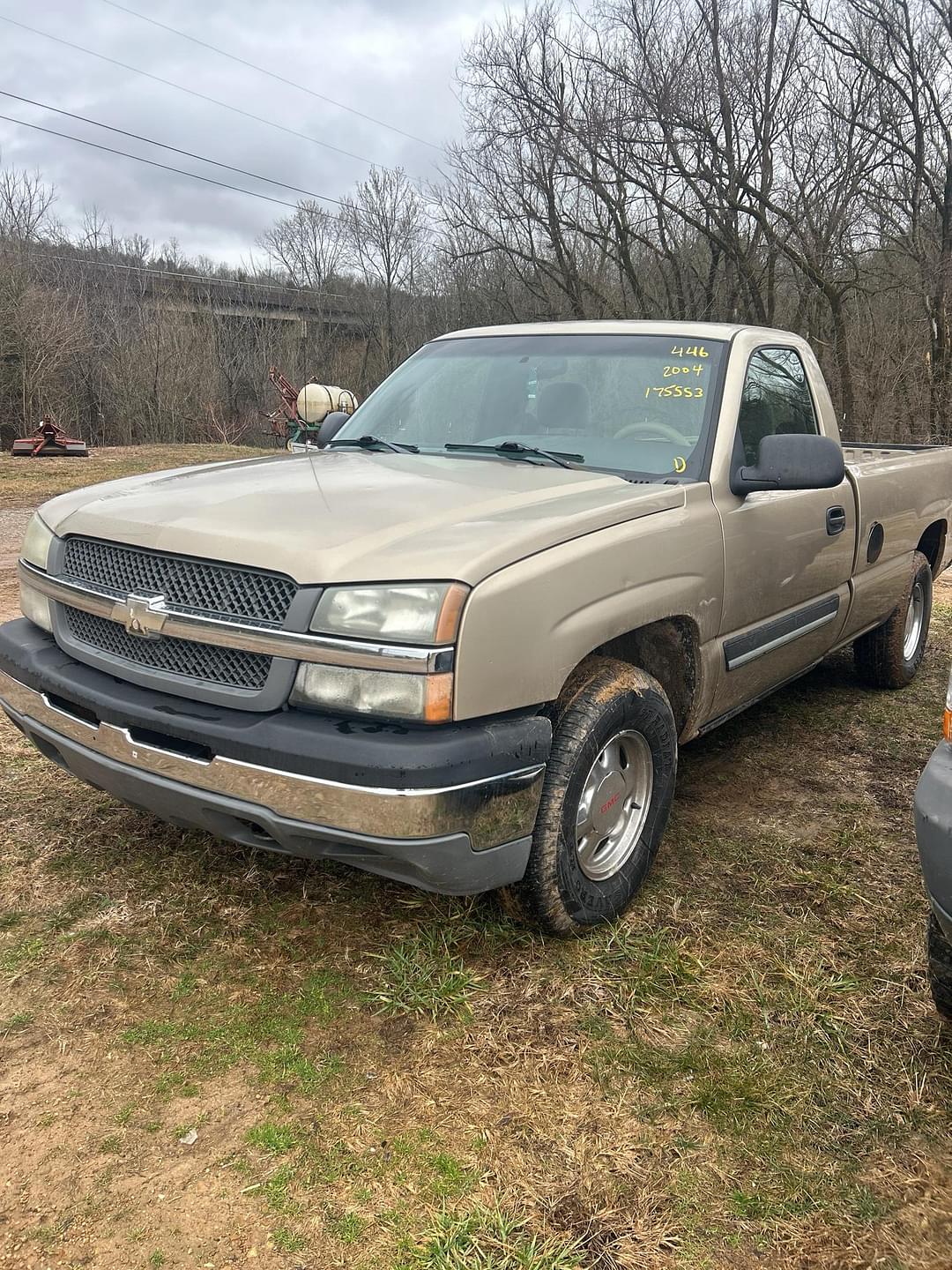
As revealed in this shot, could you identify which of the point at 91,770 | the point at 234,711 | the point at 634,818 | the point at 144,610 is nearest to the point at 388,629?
the point at 234,711

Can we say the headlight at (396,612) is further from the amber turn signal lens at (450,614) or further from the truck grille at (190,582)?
the truck grille at (190,582)

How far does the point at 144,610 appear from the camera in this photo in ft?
8.21

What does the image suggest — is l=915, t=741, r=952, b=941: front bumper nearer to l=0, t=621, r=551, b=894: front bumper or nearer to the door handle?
l=0, t=621, r=551, b=894: front bumper

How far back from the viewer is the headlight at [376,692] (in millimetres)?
2193

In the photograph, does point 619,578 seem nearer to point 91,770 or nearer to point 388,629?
point 388,629

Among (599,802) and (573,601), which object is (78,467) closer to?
(599,802)

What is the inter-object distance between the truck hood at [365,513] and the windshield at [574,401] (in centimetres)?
28

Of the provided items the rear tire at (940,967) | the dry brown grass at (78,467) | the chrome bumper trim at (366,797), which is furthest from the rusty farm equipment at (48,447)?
the rear tire at (940,967)

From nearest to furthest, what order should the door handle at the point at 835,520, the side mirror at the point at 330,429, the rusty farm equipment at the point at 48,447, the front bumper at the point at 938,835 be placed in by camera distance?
1. the front bumper at the point at 938,835
2. the door handle at the point at 835,520
3. the side mirror at the point at 330,429
4. the rusty farm equipment at the point at 48,447

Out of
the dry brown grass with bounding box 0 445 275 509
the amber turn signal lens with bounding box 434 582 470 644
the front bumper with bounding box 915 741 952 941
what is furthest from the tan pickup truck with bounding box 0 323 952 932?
the dry brown grass with bounding box 0 445 275 509

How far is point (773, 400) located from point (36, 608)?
2.95 m

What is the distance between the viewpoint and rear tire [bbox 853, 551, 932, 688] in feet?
17.4

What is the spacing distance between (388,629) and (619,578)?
0.81 meters

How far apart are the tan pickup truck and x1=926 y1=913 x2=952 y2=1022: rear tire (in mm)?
901
